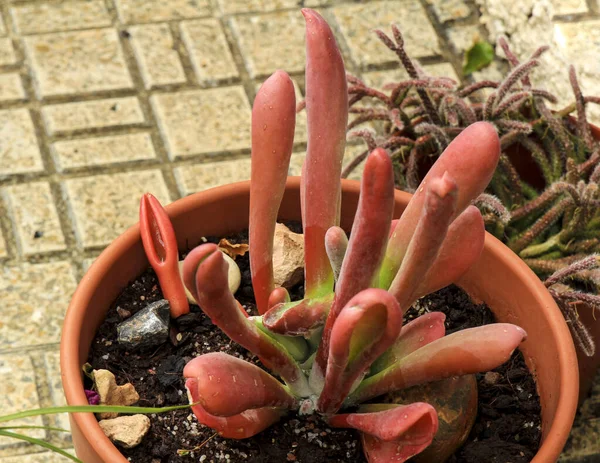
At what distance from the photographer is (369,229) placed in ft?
2.35

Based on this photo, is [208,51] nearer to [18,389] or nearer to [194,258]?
[18,389]

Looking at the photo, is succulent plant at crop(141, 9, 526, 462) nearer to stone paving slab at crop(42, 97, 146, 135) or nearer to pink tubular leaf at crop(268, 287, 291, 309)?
pink tubular leaf at crop(268, 287, 291, 309)

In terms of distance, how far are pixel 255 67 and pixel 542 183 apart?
728 millimetres

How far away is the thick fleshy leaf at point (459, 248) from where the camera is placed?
85 cm

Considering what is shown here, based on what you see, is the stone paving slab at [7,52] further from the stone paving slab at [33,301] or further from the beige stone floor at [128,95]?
the stone paving slab at [33,301]

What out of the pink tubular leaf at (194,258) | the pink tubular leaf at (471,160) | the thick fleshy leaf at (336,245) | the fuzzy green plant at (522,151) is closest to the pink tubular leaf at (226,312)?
the pink tubular leaf at (194,258)

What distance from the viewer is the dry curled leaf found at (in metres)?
1.17

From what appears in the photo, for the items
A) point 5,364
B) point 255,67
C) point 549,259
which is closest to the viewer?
point 549,259

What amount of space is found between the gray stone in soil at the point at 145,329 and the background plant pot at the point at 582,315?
22.1 inches

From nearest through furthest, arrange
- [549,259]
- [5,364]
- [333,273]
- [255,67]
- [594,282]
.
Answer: [333,273] → [594,282] → [549,259] → [5,364] → [255,67]

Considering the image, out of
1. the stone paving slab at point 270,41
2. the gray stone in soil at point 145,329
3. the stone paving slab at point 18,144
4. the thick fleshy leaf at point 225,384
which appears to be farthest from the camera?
the stone paving slab at point 270,41

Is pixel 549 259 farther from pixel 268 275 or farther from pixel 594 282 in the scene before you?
pixel 268 275

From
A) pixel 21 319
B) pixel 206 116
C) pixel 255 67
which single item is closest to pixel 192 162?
pixel 206 116

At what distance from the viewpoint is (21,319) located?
1562 millimetres
